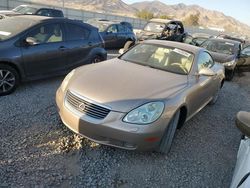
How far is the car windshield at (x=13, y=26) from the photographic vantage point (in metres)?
5.41

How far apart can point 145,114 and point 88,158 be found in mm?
987

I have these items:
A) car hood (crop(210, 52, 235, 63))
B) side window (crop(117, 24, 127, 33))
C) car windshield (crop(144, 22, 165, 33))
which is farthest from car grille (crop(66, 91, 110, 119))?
car windshield (crop(144, 22, 165, 33))

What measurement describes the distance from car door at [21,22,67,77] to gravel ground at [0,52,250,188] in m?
0.83

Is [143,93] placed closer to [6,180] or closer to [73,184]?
[73,184]

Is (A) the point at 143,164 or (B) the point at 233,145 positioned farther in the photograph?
(B) the point at 233,145

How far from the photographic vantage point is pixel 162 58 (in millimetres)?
4973

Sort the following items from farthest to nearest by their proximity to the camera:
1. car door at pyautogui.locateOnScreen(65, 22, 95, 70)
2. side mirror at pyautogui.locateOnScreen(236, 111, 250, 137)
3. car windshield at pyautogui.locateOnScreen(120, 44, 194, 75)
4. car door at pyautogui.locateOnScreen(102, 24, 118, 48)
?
car door at pyautogui.locateOnScreen(102, 24, 118, 48)
car door at pyautogui.locateOnScreen(65, 22, 95, 70)
car windshield at pyautogui.locateOnScreen(120, 44, 194, 75)
side mirror at pyautogui.locateOnScreen(236, 111, 250, 137)

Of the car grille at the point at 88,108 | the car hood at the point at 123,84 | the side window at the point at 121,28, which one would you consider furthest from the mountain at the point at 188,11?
the car grille at the point at 88,108

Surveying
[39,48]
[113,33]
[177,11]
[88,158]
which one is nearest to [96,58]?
[39,48]

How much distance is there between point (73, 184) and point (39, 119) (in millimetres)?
1683

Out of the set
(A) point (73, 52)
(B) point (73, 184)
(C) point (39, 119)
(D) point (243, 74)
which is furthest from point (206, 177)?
(D) point (243, 74)

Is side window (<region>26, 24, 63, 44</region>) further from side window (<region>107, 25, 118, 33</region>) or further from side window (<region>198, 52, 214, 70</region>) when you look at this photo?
side window (<region>107, 25, 118, 33</region>)

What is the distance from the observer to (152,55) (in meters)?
5.08

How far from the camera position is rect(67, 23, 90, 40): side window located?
6.51m
